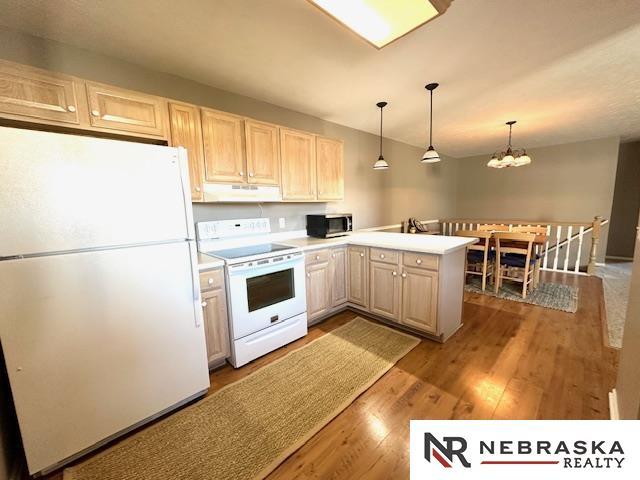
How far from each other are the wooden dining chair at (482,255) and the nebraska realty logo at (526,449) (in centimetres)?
306

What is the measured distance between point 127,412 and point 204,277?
886 millimetres

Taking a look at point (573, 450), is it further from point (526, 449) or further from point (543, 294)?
point (543, 294)

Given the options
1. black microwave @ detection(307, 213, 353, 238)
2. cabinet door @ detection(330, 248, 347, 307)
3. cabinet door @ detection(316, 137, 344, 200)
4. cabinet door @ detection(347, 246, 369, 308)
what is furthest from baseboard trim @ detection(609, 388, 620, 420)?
cabinet door @ detection(316, 137, 344, 200)

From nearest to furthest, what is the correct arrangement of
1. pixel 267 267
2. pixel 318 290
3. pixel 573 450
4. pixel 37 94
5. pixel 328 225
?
pixel 573 450 < pixel 37 94 < pixel 267 267 < pixel 318 290 < pixel 328 225

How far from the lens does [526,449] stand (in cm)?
98

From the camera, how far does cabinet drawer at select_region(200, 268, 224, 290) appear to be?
74.0 inches

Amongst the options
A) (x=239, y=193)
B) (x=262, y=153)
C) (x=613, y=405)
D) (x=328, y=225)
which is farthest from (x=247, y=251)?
(x=613, y=405)

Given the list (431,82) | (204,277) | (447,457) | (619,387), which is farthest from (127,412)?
(431,82)

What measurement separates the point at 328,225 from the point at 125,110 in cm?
214

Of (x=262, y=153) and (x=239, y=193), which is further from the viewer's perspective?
(x=262, y=153)

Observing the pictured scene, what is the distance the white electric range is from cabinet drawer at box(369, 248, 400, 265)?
0.83 meters

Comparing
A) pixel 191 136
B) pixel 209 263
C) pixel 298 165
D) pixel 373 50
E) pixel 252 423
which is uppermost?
pixel 373 50

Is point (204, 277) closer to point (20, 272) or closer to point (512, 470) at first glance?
point (20, 272)

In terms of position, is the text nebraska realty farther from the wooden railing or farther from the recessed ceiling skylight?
the wooden railing
